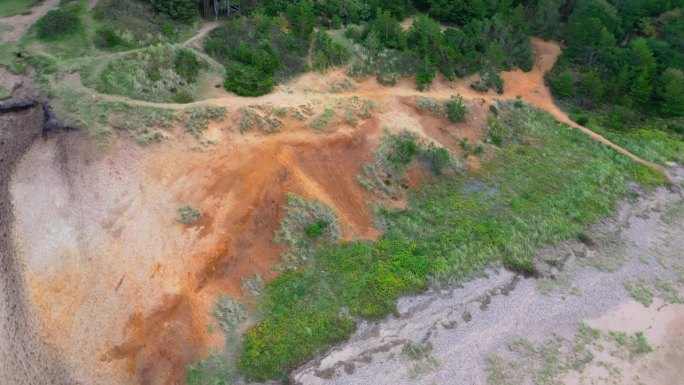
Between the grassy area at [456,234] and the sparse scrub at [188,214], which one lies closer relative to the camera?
the grassy area at [456,234]

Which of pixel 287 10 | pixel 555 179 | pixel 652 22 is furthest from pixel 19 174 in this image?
pixel 652 22

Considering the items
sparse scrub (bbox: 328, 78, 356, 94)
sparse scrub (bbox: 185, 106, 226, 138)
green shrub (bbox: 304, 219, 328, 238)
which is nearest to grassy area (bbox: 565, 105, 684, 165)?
sparse scrub (bbox: 328, 78, 356, 94)

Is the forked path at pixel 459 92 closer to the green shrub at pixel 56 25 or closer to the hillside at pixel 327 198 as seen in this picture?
the hillside at pixel 327 198

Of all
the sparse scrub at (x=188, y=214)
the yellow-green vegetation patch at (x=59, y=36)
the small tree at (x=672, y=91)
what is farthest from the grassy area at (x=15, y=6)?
the small tree at (x=672, y=91)

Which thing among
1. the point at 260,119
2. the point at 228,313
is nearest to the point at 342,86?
the point at 260,119

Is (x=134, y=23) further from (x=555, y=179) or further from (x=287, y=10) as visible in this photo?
(x=555, y=179)

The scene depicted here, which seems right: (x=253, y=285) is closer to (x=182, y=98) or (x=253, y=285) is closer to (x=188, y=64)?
(x=182, y=98)
